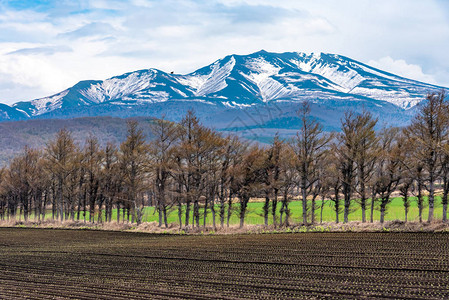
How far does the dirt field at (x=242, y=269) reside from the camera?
21.3 metres

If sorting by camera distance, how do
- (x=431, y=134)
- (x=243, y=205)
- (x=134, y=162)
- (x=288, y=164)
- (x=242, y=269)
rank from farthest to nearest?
(x=134, y=162), (x=243, y=205), (x=288, y=164), (x=431, y=134), (x=242, y=269)

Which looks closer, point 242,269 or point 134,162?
point 242,269

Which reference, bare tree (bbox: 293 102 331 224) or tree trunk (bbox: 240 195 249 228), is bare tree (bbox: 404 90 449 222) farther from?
tree trunk (bbox: 240 195 249 228)

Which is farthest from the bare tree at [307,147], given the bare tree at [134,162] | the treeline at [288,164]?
the bare tree at [134,162]

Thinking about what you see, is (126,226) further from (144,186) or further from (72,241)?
(72,241)

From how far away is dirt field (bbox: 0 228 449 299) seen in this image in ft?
70.0

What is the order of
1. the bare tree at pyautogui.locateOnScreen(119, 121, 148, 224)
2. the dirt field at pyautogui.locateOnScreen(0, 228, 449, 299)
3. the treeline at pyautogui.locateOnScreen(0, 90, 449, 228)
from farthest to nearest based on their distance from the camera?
the bare tree at pyautogui.locateOnScreen(119, 121, 148, 224) → the treeline at pyautogui.locateOnScreen(0, 90, 449, 228) → the dirt field at pyautogui.locateOnScreen(0, 228, 449, 299)

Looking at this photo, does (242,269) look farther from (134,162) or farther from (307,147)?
(134,162)

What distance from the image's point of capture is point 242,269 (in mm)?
27094

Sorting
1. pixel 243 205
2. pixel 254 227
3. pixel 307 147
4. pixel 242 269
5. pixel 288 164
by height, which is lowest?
pixel 254 227

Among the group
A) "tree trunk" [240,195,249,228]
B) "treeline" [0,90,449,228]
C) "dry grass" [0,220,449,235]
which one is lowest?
"dry grass" [0,220,449,235]

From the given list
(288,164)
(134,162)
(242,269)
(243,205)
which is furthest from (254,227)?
(242,269)

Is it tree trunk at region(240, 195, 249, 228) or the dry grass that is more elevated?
tree trunk at region(240, 195, 249, 228)

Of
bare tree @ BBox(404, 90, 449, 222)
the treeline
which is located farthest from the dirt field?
the treeline
